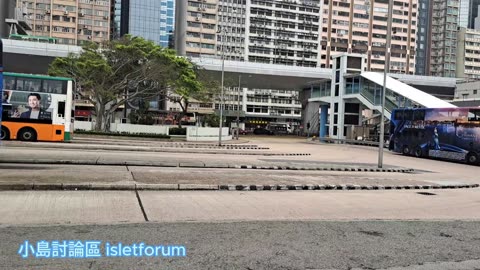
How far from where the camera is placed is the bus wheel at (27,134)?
1054 inches

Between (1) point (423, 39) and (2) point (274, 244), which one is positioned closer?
(2) point (274, 244)

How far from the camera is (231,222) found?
7.80 m

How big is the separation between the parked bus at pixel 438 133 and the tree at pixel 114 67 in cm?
2178

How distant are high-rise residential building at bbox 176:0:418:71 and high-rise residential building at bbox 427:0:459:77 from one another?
906 inches

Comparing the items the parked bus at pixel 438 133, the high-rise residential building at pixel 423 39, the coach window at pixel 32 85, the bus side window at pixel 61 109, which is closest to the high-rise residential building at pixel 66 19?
the coach window at pixel 32 85

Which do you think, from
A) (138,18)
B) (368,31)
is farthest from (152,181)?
(368,31)

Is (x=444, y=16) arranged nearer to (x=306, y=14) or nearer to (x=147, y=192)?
(x=306, y=14)

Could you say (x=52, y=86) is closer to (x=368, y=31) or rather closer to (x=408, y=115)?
(x=408, y=115)

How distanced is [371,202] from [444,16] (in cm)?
16614

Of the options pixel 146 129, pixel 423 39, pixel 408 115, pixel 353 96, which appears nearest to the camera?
pixel 408 115

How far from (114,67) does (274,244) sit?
38.4m

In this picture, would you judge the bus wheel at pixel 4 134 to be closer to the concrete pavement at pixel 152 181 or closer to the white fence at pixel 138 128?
the concrete pavement at pixel 152 181

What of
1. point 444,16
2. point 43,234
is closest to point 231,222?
point 43,234

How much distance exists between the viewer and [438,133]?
31.4 meters
